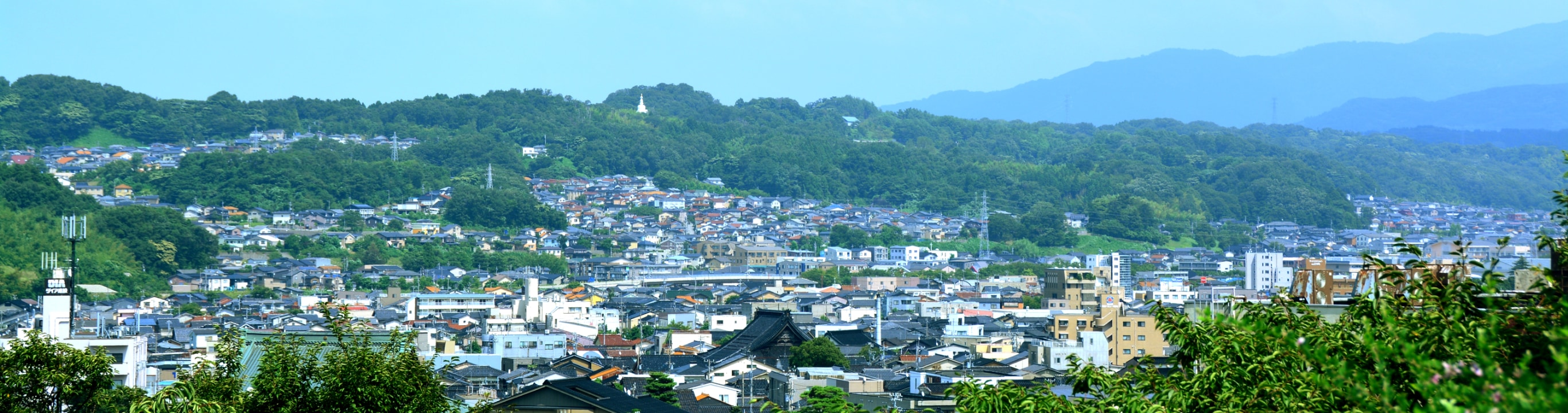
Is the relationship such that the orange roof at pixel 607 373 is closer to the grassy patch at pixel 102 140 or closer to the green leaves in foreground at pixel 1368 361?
the green leaves in foreground at pixel 1368 361

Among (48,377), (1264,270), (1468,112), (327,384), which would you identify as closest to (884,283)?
(1264,270)

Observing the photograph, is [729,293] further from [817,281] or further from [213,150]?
[213,150]

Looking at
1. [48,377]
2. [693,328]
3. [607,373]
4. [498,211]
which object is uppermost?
[498,211]

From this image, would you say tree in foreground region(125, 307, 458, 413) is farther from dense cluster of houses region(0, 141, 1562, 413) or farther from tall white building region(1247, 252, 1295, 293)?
tall white building region(1247, 252, 1295, 293)

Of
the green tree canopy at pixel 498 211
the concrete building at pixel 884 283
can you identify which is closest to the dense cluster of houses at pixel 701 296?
the concrete building at pixel 884 283

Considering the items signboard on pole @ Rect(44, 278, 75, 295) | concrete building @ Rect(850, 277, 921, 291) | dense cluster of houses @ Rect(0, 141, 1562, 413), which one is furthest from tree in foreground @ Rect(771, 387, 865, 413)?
concrete building @ Rect(850, 277, 921, 291)

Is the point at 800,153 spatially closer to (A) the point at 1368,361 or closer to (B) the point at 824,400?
(B) the point at 824,400
